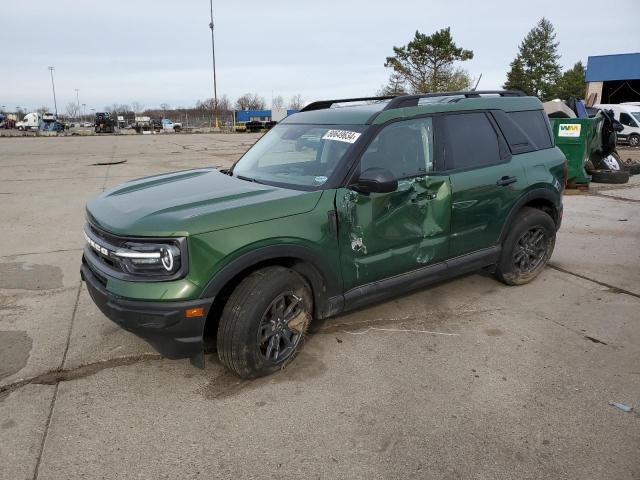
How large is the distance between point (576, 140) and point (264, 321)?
9.80 meters

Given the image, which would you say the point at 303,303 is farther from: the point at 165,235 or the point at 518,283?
the point at 518,283

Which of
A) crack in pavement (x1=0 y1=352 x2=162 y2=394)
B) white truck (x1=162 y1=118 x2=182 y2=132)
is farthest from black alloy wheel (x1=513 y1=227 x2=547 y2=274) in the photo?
white truck (x1=162 y1=118 x2=182 y2=132)

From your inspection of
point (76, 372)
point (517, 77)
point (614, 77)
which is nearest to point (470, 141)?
point (76, 372)

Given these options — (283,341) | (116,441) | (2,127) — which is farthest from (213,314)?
(2,127)

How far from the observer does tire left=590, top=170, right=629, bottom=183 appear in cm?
1175

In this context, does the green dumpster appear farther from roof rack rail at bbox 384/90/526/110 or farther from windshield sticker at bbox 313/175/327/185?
windshield sticker at bbox 313/175/327/185

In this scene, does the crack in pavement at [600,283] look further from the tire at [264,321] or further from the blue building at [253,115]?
the blue building at [253,115]

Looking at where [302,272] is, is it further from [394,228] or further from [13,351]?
[13,351]

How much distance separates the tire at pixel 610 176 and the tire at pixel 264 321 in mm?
11169

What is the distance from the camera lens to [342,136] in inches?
143

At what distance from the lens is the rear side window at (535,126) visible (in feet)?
15.6

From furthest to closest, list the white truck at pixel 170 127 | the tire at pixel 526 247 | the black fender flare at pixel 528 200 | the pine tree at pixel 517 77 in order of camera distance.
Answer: the pine tree at pixel 517 77
the white truck at pixel 170 127
the tire at pixel 526 247
the black fender flare at pixel 528 200

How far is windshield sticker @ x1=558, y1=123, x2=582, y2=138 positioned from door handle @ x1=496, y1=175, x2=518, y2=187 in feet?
23.9

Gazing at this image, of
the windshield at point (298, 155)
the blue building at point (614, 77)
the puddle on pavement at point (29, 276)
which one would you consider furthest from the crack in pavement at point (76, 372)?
the blue building at point (614, 77)
